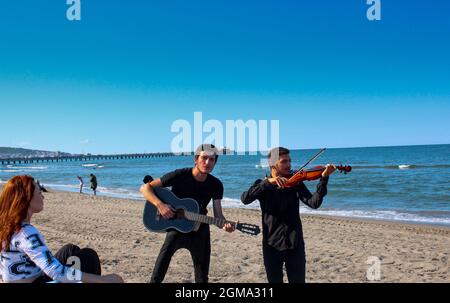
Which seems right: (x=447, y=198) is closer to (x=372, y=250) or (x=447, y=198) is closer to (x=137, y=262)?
(x=372, y=250)

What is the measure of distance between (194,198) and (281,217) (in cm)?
93

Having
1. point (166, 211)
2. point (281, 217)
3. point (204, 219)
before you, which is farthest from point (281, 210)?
point (166, 211)

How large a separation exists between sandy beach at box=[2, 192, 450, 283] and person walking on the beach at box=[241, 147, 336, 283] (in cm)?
253

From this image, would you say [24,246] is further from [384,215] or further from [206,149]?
[384,215]

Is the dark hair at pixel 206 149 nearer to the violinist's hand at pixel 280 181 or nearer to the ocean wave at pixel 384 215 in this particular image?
the violinist's hand at pixel 280 181

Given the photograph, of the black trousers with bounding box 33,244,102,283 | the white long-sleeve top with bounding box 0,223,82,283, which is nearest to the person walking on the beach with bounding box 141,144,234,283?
the black trousers with bounding box 33,244,102,283

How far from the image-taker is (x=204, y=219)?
3.88 m

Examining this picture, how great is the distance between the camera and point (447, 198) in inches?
788

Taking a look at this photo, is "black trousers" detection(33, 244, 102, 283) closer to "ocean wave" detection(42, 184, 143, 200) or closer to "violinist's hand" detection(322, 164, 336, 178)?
"violinist's hand" detection(322, 164, 336, 178)

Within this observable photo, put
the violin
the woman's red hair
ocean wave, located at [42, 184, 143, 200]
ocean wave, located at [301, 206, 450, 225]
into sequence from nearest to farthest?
1. the woman's red hair
2. the violin
3. ocean wave, located at [301, 206, 450, 225]
4. ocean wave, located at [42, 184, 143, 200]

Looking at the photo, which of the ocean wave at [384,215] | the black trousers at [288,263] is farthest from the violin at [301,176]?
the ocean wave at [384,215]

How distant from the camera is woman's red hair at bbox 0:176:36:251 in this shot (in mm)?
2625

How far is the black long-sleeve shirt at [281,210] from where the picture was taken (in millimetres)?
3725

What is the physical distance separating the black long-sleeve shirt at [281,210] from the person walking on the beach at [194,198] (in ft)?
1.52
